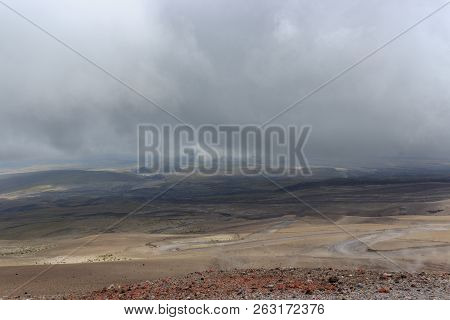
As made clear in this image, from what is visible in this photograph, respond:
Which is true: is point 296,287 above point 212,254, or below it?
above

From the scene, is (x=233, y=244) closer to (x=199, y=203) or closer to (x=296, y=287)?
(x=296, y=287)

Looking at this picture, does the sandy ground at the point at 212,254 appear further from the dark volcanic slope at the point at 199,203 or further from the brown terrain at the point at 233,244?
the dark volcanic slope at the point at 199,203

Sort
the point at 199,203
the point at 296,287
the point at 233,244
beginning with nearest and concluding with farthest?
1. the point at 296,287
2. the point at 233,244
3. the point at 199,203

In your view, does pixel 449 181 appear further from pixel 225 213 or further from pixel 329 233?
pixel 329 233

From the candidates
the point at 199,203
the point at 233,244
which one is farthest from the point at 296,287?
the point at 199,203

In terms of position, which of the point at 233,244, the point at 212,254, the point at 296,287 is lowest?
the point at 233,244
